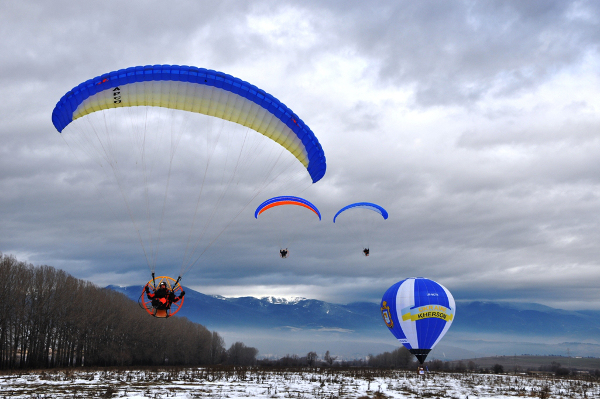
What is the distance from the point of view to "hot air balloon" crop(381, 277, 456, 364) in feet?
159

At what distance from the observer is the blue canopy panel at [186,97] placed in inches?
760

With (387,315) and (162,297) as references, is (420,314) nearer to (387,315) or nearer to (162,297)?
(387,315)

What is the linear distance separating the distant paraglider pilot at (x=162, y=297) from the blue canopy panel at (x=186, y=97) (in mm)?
8466

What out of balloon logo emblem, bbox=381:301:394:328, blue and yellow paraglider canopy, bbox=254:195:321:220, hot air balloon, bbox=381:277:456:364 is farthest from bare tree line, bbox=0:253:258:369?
hot air balloon, bbox=381:277:456:364

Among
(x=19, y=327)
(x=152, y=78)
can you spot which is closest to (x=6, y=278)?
(x=19, y=327)

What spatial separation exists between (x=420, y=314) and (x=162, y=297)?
3636 centimetres

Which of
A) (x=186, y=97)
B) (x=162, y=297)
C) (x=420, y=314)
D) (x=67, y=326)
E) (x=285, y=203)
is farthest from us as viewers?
(x=67, y=326)

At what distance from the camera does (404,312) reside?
49594 mm

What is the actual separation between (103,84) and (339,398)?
19253 mm

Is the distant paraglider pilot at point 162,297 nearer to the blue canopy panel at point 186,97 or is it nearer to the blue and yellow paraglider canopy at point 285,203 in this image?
the blue canopy panel at point 186,97

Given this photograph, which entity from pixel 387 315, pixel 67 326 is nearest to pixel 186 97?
pixel 387 315

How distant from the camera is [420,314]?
48.5m

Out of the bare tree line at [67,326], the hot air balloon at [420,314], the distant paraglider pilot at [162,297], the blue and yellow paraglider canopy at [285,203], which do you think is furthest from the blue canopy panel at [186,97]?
the bare tree line at [67,326]

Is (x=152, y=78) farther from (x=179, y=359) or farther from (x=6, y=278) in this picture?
(x=179, y=359)
